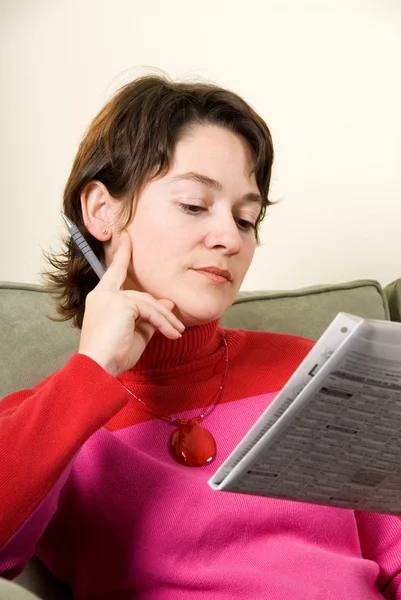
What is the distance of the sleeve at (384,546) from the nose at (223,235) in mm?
478

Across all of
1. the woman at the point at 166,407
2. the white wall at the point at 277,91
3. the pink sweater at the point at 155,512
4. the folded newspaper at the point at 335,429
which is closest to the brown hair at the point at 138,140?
the woman at the point at 166,407

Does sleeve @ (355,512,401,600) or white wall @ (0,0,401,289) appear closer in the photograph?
sleeve @ (355,512,401,600)

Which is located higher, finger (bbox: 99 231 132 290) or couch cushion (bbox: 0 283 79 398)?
finger (bbox: 99 231 132 290)

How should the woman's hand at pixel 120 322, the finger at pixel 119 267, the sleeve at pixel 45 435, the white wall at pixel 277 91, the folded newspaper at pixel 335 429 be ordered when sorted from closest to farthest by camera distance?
the folded newspaper at pixel 335 429 < the sleeve at pixel 45 435 < the woman's hand at pixel 120 322 < the finger at pixel 119 267 < the white wall at pixel 277 91

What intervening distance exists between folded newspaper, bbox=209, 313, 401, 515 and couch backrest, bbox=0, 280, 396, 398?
0.64 metres

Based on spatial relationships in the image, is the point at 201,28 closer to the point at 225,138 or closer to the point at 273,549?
the point at 225,138

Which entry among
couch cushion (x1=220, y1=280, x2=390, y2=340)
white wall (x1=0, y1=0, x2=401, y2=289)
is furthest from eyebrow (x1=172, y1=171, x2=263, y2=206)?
white wall (x1=0, y1=0, x2=401, y2=289)

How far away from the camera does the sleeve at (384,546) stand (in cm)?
115

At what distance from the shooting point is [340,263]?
6.51ft

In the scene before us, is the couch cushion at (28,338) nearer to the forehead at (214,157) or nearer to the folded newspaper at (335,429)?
the forehead at (214,157)

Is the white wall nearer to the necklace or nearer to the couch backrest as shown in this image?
the couch backrest

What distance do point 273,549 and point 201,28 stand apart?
141 cm

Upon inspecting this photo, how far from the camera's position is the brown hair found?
119cm

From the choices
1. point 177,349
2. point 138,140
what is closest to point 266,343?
point 177,349
